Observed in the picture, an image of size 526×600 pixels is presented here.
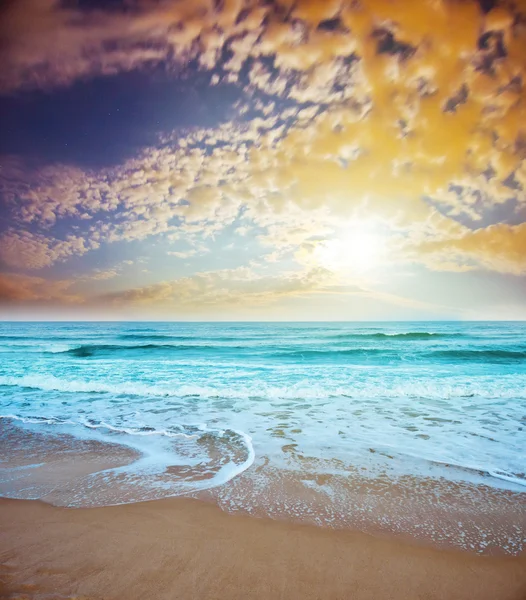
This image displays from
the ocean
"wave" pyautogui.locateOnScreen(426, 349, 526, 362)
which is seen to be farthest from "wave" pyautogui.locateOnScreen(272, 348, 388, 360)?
the ocean

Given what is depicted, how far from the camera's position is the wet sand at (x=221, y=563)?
246 centimetres

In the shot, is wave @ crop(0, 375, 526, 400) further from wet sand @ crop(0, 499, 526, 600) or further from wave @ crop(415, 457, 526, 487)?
wet sand @ crop(0, 499, 526, 600)

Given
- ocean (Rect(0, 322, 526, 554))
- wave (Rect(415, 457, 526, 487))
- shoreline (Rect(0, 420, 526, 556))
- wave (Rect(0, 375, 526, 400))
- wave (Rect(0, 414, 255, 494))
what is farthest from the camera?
wave (Rect(0, 375, 526, 400))

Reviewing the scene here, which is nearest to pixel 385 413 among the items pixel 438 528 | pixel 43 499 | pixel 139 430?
pixel 438 528

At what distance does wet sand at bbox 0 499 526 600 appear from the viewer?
2.46m

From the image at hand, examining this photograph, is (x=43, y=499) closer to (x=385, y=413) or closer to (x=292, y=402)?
(x=292, y=402)

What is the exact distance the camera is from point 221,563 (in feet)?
8.99

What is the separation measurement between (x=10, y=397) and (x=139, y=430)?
649cm

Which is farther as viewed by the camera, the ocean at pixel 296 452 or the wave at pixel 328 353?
the wave at pixel 328 353

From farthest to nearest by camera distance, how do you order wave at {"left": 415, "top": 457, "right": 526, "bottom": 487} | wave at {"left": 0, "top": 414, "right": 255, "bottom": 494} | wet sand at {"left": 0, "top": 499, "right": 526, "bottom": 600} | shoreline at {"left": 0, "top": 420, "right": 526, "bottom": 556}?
wave at {"left": 415, "top": 457, "right": 526, "bottom": 487} < wave at {"left": 0, "top": 414, "right": 255, "bottom": 494} < shoreline at {"left": 0, "top": 420, "right": 526, "bottom": 556} < wet sand at {"left": 0, "top": 499, "right": 526, "bottom": 600}

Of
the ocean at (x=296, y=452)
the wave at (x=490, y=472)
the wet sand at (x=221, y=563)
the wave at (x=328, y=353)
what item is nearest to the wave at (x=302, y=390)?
the ocean at (x=296, y=452)

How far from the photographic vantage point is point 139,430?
658cm

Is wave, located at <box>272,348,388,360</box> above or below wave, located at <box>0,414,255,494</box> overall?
below

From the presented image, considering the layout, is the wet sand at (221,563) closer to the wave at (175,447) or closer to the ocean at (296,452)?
the ocean at (296,452)
